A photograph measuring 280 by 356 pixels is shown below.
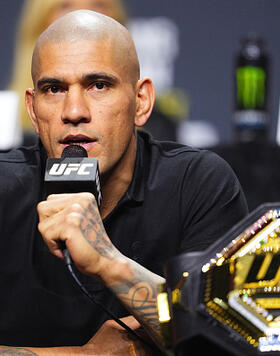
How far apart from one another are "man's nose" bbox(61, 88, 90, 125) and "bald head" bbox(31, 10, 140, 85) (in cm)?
11

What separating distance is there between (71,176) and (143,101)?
499 mm

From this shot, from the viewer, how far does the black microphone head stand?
113 centimetres

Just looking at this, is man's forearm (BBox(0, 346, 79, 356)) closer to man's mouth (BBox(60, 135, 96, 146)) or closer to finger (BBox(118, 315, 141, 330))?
finger (BBox(118, 315, 141, 330))

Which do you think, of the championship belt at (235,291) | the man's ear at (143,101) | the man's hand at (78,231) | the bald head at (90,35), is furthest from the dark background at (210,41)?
the championship belt at (235,291)

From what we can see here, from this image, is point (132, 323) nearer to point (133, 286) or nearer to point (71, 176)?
point (133, 286)

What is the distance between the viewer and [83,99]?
49.9 inches

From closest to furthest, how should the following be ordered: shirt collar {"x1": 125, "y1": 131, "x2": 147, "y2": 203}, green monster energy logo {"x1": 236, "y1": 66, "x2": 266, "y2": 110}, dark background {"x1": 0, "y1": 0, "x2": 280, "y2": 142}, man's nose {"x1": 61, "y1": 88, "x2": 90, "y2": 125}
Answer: man's nose {"x1": 61, "y1": 88, "x2": 90, "y2": 125}
shirt collar {"x1": 125, "y1": 131, "x2": 147, "y2": 203}
green monster energy logo {"x1": 236, "y1": 66, "x2": 266, "y2": 110}
dark background {"x1": 0, "y1": 0, "x2": 280, "y2": 142}

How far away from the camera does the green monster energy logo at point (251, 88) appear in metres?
2.35

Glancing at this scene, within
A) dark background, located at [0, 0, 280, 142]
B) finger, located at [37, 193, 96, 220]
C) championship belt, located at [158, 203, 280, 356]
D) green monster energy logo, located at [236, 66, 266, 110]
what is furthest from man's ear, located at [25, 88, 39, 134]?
dark background, located at [0, 0, 280, 142]

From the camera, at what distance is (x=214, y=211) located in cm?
134

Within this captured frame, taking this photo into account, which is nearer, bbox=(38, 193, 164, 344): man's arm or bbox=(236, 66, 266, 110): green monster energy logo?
bbox=(38, 193, 164, 344): man's arm

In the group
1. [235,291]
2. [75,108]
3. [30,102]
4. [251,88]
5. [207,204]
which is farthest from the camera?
[251,88]

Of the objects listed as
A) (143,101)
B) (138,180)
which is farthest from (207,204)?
(143,101)

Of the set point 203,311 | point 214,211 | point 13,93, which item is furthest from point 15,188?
point 13,93
